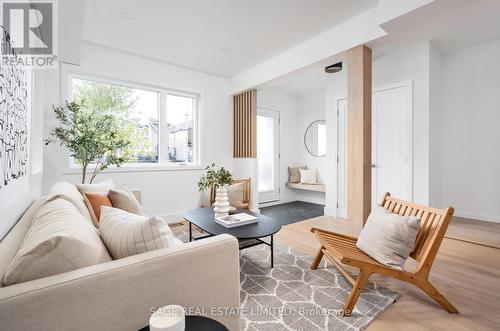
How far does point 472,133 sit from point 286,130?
3346 millimetres

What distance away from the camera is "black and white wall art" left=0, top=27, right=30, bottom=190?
47.4 inches

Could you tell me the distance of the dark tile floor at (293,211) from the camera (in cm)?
434

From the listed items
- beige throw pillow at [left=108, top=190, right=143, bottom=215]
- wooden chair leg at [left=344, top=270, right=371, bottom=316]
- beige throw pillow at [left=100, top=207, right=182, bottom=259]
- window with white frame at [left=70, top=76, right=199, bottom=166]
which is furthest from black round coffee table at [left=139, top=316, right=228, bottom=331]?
window with white frame at [left=70, top=76, right=199, bottom=166]

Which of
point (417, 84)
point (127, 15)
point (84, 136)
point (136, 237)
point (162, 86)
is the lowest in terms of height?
point (136, 237)

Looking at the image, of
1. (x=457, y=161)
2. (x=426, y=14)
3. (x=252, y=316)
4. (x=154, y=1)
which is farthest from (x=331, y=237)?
(x=457, y=161)

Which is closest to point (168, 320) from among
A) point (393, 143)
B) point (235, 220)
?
point (235, 220)

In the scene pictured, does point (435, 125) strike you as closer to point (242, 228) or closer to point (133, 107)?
point (242, 228)

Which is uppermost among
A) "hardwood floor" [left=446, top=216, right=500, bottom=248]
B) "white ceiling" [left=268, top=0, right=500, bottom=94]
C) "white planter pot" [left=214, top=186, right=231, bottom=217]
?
"white ceiling" [left=268, top=0, right=500, bottom=94]

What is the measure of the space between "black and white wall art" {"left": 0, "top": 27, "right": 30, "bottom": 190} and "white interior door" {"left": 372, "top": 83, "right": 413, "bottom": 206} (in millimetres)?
4268

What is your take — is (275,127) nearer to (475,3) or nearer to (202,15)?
(202,15)

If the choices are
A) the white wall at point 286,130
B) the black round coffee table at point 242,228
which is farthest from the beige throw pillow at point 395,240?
the white wall at point 286,130

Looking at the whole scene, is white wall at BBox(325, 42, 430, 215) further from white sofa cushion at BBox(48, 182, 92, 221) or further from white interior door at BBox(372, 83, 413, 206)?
white sofa cushion at BBox(48, 182, 92, 221)

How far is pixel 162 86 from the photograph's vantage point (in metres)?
3.96

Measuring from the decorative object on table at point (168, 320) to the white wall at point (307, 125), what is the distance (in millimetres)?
5023
